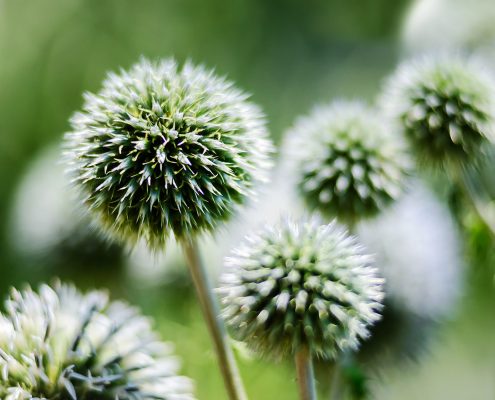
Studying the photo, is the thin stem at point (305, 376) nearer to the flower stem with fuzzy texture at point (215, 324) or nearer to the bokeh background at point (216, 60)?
the flower stem with fuzzy texture at point (215, 324)

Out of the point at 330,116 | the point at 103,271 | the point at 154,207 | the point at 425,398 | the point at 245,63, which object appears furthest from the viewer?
the point at 245,63

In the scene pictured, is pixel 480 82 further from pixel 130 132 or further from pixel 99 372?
pixel 99 372

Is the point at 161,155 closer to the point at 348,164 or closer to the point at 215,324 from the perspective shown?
the point at 215,324

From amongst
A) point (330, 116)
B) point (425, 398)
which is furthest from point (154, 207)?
point (425, 398)

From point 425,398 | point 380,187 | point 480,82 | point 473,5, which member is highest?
point 473,5

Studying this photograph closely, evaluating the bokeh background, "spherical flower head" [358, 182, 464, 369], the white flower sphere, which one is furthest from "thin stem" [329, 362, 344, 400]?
the bokeh background

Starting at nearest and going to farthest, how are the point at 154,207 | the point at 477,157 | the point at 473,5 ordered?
the point at 154,207 < the point at 477,157 < the point at 473,5

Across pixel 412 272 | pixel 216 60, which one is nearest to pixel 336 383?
pixel 412 272

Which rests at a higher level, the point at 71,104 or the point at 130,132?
the point at 71,104
